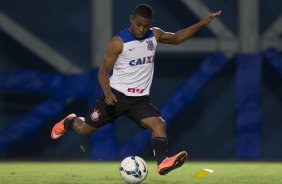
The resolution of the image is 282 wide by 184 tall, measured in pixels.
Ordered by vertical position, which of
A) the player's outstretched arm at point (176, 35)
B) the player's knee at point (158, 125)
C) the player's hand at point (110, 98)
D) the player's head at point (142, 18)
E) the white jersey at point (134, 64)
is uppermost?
the player's head at point (142, 18)

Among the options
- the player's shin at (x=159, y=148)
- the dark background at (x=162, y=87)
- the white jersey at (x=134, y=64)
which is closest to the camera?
the player's shin at (x=159, y=148)

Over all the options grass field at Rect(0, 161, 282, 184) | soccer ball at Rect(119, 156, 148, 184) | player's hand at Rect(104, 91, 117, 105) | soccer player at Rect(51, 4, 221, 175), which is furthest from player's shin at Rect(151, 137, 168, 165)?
player's hand at Rect(104, 91, 117, 105)

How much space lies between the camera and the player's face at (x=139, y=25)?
24.6ft

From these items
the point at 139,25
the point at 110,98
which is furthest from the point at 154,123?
the point at 139,25

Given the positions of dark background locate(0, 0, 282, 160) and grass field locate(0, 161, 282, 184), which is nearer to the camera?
grass field locate(0, 161, 282, 184)

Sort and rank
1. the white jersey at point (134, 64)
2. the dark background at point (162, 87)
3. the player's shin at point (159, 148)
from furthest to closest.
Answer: the dark background at point (162, 87), the white jersey at point (134, 64), the player's shin at point (159, 148)

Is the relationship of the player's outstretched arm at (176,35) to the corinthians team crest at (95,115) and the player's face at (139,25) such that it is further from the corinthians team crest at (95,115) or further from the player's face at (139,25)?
the corinthians team crest at (95,115)

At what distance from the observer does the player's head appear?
24.5ft

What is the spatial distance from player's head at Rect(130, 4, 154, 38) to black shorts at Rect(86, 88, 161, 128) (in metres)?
0.70

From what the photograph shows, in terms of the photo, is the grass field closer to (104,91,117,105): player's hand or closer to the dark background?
(104,91,117,105): player's hand

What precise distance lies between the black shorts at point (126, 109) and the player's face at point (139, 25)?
66cm

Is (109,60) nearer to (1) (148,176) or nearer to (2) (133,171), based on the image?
(2) (133,171)

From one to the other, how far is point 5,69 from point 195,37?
352cm

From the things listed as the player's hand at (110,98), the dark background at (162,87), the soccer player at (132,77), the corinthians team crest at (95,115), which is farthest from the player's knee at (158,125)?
the dark background at (162,87)
